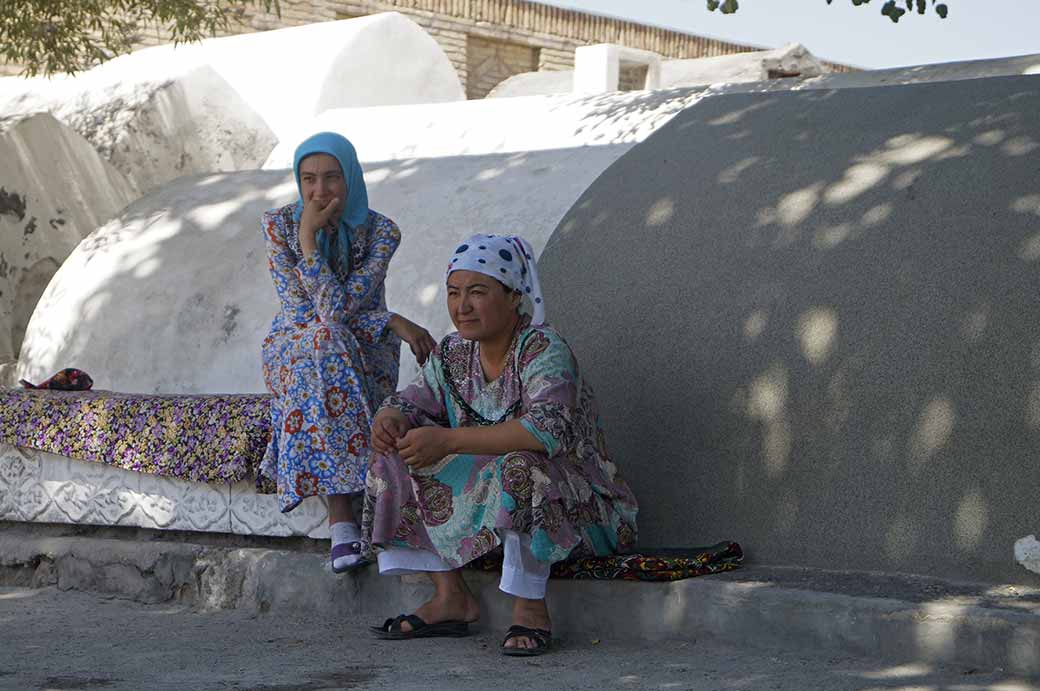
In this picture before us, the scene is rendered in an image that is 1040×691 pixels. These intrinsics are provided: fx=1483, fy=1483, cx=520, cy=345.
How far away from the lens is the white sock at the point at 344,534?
452 centimetres

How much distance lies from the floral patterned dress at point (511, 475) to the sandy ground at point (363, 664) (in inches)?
11.6

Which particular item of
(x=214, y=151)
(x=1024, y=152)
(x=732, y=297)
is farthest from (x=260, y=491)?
(x=214, y=151)

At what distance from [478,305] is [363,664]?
1.01m

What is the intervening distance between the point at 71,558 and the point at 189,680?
1819mm

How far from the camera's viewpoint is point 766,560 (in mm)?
4352

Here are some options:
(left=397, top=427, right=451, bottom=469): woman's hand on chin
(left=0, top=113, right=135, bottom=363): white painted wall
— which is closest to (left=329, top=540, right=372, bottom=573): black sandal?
(left=397, top=427, right=451, bottom=469): woman's hand on chin

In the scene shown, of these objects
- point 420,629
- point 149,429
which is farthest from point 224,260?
point 420,629

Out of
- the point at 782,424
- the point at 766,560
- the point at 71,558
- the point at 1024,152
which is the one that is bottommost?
the point at 71,558

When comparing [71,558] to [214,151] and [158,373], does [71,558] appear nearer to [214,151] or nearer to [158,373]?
[158,373]

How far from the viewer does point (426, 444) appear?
3957 millimetres

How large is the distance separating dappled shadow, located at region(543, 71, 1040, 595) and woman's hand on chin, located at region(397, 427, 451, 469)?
3.17 ft

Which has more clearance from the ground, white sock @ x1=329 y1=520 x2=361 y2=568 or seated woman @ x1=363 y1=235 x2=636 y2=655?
seated woman @ x1=363 y1=235 x2=636 y2=655

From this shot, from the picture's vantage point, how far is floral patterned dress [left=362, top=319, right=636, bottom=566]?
12.8 ft

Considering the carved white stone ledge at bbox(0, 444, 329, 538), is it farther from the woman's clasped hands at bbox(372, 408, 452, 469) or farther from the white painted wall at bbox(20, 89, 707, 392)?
the white painted wall at bbox(20, 89, 707, 392)
